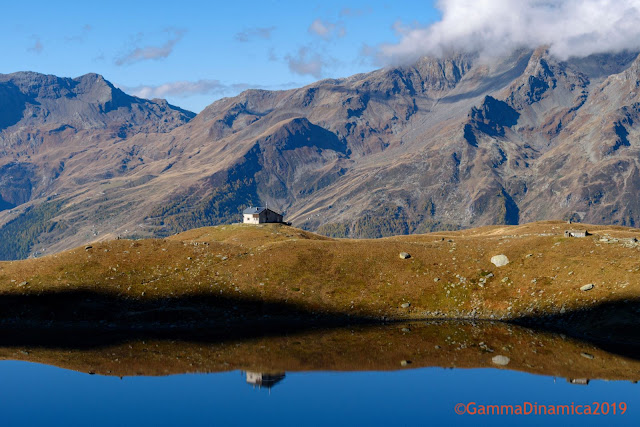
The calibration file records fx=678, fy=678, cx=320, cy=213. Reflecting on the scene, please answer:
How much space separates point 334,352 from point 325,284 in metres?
33.4

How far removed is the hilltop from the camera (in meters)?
117

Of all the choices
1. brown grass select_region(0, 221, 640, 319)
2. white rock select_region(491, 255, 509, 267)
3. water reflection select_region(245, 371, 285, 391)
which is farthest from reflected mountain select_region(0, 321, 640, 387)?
white rock select_region(491, 255, 509, 267)

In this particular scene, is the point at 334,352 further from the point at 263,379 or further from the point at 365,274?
the point at 365,274

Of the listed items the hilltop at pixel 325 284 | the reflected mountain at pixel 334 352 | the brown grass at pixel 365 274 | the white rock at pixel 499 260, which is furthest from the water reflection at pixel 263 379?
the white rock at pixel 499 260

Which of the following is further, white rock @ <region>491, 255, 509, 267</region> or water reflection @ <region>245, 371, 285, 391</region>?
white rock @ <region>491, 255, 509, 267</region>

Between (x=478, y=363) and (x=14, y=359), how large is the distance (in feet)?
209

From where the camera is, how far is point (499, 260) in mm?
131125

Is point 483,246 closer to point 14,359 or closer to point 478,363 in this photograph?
point 478,363

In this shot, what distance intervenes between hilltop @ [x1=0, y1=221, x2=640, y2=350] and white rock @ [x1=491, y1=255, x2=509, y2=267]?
3.07 ft

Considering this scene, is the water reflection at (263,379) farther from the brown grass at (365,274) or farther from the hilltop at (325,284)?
the brown grass at (365,274)

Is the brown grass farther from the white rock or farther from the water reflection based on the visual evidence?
the water reflection

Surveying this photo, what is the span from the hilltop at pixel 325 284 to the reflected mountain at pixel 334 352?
23.2 feet

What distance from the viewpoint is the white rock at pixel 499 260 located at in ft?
427

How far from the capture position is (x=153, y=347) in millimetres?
101250
